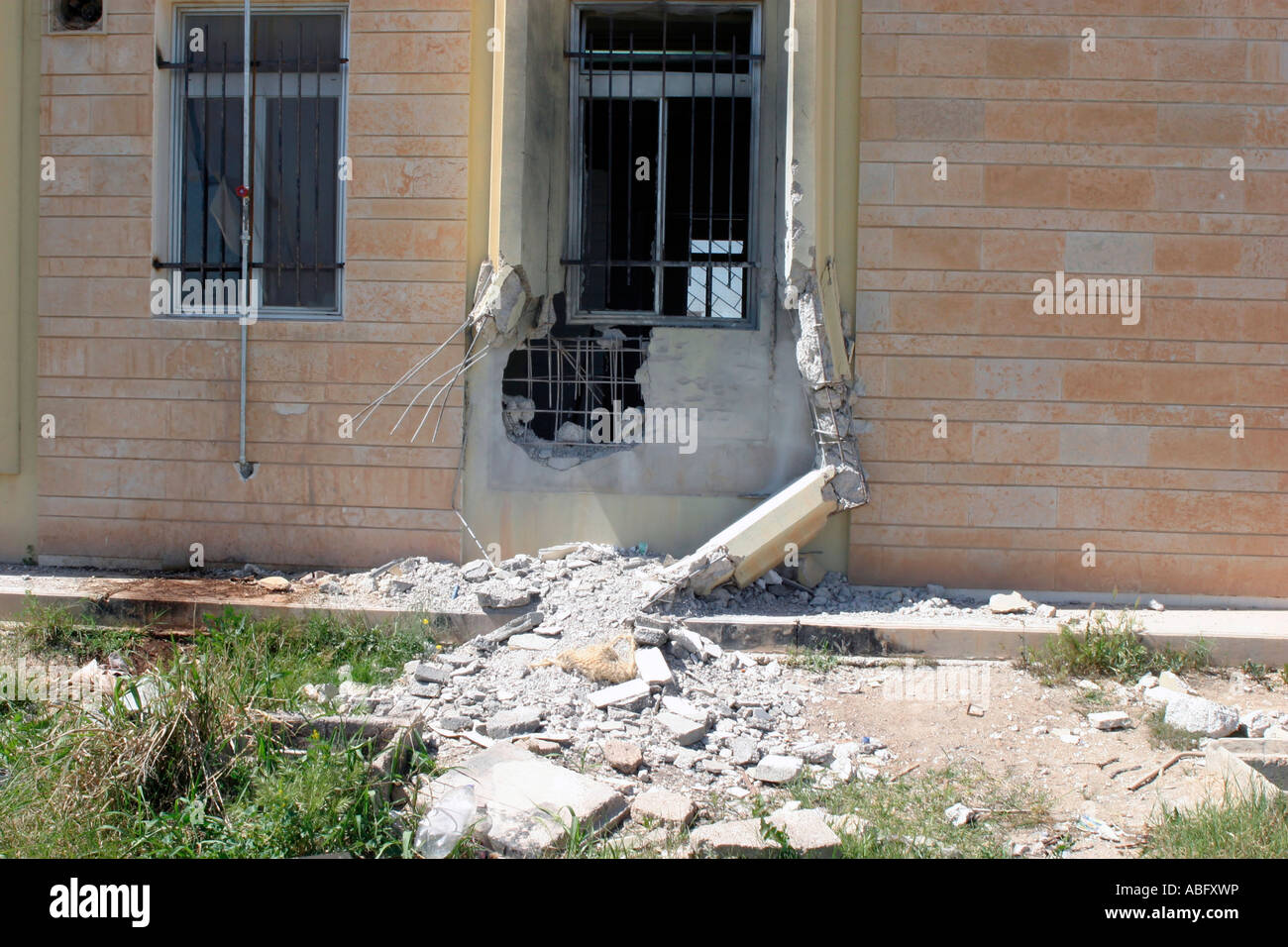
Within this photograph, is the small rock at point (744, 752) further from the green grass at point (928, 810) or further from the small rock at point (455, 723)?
the small rock at point (455, 723)

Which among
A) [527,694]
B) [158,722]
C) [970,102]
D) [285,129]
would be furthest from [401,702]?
[970,102]

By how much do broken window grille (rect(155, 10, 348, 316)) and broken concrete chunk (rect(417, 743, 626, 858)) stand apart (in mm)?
3572

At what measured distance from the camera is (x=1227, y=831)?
2.96 metres

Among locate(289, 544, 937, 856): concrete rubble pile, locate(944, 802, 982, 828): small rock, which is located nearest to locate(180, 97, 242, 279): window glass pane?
locate(289, 544, 937, 856): concrete rubble pile

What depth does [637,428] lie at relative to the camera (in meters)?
5.77

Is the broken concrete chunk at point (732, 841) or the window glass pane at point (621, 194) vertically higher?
the window glass pane at point (621, 194)

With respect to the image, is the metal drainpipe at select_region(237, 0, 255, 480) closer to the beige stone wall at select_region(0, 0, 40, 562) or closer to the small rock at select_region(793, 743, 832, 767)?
the beige stone wall at select_region(0, 0, 40, 562)

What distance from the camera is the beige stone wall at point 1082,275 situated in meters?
5.44

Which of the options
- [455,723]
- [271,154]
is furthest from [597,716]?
[271,154]

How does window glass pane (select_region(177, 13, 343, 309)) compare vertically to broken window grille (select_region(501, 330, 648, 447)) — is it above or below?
above

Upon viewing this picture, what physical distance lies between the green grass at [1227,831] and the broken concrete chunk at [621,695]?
6.35 ft

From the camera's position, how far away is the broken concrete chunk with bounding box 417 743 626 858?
297 cm

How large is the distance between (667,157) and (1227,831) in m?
4.58

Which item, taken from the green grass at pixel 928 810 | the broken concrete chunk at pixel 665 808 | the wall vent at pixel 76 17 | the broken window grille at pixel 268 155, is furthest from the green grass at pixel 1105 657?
the wall vent at pixel 76 17
